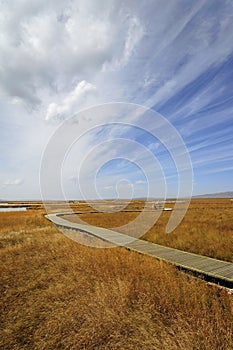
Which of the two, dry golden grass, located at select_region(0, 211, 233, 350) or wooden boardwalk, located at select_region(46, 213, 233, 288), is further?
wooden boardwalk, located at select_region(46, 213, 233, 288)

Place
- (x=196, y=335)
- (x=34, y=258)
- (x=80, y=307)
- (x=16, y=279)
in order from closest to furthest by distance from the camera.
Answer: (x=196, y=335) < (x=80, y=307) < (x=16, y=279) < (x=34, y=258)

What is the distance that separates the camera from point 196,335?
13.1 ft

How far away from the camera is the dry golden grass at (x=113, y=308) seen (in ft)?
13.4

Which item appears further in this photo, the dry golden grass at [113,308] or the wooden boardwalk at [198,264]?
the wooden boardwalk at [198,264]

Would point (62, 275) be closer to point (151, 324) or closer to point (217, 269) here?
point (151, 324)

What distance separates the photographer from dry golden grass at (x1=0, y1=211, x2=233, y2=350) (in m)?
4.09

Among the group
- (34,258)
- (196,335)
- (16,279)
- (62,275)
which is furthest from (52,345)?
(34,258)

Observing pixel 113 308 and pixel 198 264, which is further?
pixel 198 264

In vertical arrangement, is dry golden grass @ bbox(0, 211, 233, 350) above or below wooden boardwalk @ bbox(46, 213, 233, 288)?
below

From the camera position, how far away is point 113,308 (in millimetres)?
5109

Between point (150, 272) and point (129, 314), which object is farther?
point (150, 272)

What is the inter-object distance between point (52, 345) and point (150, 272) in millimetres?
3452

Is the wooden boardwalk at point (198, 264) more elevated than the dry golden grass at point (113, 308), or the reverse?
the wooden boardwalk at point (198, 264)

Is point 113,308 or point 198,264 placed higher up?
point 198,264
